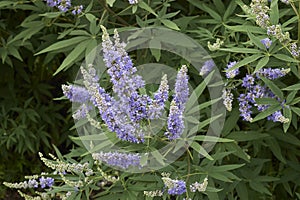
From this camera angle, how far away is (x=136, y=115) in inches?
102

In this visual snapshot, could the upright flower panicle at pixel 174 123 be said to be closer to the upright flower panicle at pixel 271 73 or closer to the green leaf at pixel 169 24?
the upright flower panicle at pixel 271 73

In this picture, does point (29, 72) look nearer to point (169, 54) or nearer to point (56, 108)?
point (56, 108)

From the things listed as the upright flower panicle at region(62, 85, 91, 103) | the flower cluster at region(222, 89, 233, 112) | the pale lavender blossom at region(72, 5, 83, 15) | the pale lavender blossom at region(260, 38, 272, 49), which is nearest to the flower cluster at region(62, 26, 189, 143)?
the upright flower panicle at region(62, 85, 91, 103)

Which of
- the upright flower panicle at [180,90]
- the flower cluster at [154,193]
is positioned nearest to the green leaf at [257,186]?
the flower cluster at [154,193]

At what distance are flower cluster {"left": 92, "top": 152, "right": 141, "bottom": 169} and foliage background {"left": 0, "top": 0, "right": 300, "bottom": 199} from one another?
0.38 meters

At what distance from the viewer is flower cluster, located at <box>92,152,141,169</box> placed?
110 inches

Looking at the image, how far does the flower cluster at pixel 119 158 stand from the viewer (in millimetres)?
2799

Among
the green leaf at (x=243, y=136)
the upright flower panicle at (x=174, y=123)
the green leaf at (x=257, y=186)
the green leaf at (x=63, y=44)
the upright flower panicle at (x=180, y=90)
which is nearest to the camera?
the upright flower panicle at (x=174, y=123)

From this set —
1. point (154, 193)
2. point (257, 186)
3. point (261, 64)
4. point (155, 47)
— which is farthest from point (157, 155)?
point (257, 186)

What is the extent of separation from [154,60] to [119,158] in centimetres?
144

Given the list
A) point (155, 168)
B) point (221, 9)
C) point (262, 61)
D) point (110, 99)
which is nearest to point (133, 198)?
point (155, 168)

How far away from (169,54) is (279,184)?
175 cm

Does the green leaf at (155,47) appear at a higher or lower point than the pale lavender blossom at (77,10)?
lower

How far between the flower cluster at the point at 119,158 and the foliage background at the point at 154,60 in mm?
377
